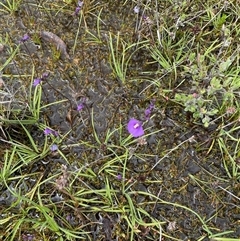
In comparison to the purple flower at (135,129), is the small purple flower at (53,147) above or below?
below

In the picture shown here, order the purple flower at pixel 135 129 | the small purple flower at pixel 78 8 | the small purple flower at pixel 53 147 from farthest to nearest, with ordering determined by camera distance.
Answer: the small purple flower at pixel 78 8, the small purple flower at pixel 53 147, the purple flower at pixel 135 129

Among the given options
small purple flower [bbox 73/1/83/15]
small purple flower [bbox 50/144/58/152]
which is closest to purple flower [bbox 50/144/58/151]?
small purple flower [bbox 50/144/58/152]

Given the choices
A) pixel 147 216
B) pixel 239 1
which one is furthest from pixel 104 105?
pixel 239 1

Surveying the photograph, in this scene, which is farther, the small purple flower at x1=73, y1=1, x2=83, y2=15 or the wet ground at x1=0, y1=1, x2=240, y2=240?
the small purple flower at x1=73, y1=1, x2=83, y2=15

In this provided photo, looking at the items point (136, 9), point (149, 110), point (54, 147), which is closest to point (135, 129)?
point (149, 110)

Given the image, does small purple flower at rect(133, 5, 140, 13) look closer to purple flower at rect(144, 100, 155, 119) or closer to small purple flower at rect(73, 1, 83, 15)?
small purple flower at rect(73, 1, 83, 15)

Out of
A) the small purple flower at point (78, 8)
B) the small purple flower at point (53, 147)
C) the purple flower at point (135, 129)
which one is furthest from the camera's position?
the small purple flower at point (78, 8)

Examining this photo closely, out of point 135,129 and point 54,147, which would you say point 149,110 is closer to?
point 135,129

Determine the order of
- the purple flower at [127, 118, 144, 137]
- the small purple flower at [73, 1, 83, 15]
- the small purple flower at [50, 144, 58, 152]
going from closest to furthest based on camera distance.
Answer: the purple flower at [127, 118, 144, 137], the small purple flower at [50, 144, 58, 152], the small purple flower at [73, 1, 83, 15]

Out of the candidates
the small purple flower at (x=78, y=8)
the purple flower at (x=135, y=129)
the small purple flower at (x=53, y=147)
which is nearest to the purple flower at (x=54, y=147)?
the small purple flower at (x=53, y=147)

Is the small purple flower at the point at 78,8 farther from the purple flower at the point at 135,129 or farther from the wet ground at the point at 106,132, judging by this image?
the purple flower at the point at 135,129
